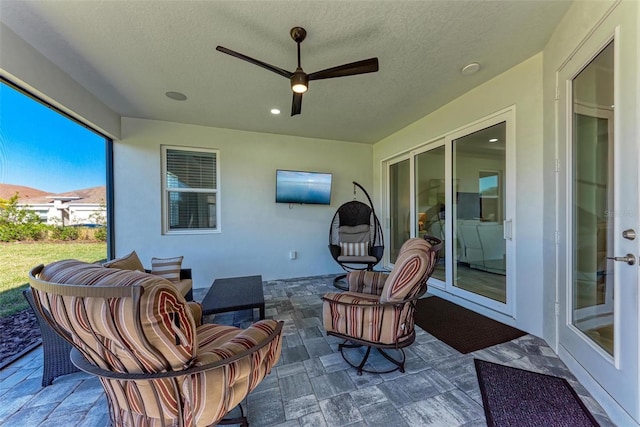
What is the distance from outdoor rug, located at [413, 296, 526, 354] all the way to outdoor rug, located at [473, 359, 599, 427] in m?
0.34

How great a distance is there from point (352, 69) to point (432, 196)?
8.17 ft

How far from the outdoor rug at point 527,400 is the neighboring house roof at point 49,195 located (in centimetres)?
385

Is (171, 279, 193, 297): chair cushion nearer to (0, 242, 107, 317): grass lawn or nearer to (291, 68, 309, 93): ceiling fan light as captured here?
(0, 242, 107, 317): grass lawn

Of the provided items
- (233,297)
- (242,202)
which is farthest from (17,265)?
(242,202)

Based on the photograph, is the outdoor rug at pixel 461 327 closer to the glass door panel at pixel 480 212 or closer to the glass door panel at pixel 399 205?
the glass door panel at pixel 480 212

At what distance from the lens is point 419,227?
12.8 ft

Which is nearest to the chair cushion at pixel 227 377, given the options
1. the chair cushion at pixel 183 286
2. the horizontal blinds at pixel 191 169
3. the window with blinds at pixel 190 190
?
the chair cushion at pixel 183 286

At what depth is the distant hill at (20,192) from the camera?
1947 mm

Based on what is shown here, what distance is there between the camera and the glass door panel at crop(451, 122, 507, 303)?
107 inches

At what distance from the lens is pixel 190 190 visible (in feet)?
12.9

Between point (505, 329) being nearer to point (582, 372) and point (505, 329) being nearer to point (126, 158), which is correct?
point (582, 372)

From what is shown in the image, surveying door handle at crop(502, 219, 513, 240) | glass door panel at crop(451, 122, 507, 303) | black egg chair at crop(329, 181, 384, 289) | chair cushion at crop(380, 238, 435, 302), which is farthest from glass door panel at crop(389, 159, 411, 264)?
chair cushion at crop(380, 238, 435, 302)

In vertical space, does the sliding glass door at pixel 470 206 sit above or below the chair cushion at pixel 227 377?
above

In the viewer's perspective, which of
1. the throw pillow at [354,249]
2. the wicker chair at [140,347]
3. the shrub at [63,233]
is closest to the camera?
the wicker chair at [140,347]
